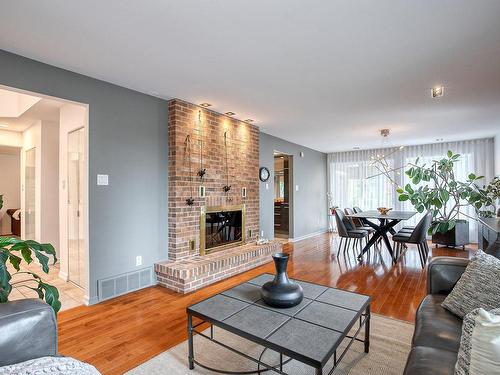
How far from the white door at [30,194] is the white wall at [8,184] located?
3.36m

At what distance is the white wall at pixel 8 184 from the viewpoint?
24.5ft

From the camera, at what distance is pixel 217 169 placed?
165 inches

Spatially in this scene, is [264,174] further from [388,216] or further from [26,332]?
[26,332]

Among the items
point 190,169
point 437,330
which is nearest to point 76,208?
point 190,169

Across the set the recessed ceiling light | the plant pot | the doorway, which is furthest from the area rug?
the doorway

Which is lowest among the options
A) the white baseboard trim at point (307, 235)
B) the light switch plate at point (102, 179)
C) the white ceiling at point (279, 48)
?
the white baseboard trim at point (307, 235)

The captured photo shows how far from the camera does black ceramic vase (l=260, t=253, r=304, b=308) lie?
1740 millimetres

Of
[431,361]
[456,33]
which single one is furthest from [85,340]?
[456,33]

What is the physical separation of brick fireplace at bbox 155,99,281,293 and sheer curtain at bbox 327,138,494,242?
374 centimetres

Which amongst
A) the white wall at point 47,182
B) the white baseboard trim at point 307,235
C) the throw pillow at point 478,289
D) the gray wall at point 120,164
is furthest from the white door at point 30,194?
the throw pillow at point 478,289

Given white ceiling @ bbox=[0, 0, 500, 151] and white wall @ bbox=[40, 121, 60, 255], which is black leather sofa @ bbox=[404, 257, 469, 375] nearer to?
white ceiling @ bbox=[0, 0, 500, 151]

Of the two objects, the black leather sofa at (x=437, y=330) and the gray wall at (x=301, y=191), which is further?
the gray wall at (x=301, y=191)

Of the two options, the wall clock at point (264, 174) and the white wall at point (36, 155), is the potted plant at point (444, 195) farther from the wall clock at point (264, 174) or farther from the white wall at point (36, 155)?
the white wall at point (36, 155)

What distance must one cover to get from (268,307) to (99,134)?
2.53 meters
